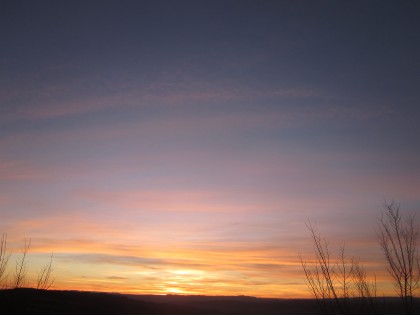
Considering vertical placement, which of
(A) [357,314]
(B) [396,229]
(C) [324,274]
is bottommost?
(A) [357,314]

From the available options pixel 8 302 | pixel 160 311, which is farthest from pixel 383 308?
pixel 160 311

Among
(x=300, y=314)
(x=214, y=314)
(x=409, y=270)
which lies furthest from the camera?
(x=300, y=314)

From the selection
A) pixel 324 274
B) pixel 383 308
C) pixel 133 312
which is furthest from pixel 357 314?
pixel 133 312

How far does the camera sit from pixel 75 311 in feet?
103

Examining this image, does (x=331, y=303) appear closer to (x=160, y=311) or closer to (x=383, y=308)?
(x=383, y=308)

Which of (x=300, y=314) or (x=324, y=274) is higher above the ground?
(x=324, y=274)

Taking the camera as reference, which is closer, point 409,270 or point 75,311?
point 409,270

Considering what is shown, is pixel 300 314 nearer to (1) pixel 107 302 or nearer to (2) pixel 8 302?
(1) pixel 107 302

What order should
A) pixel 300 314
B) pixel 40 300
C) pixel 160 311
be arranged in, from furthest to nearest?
1. pixel 300 314
2. pixel 160 311
3. pixel 40 300

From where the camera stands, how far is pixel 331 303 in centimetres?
1348

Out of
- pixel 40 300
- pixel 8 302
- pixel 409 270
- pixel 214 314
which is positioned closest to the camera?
pixel 409 270

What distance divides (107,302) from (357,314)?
113 ft

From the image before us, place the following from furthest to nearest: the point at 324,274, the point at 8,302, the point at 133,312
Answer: the point at 133,312 → the point at 8,302 → the point at 324,274

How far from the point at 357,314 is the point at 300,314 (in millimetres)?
82695
